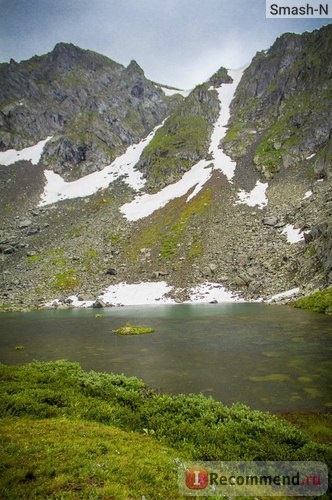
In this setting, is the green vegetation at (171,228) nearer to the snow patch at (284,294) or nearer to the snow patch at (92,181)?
the snow patch at (284,294)

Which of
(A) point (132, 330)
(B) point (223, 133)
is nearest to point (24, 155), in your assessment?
(B) point (223, 133)

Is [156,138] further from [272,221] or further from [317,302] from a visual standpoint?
[317,302]

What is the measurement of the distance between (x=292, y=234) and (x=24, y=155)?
14481 centimetres

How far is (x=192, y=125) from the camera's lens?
541 feet

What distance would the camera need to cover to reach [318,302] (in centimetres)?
4972

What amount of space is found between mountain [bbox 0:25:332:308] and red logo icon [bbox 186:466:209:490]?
5522cm

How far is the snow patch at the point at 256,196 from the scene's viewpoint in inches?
4008

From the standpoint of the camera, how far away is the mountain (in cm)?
8294

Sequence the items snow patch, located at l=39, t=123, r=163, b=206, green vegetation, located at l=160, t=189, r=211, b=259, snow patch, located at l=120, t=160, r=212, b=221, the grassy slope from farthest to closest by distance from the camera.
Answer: snow patch, located at l=39, t=123, r=163, b=206 < snow patch, located at l=120, t=160, r=212, b=221 < green vegetation, located at l=160, t=189, r=211, b=259 < the grassy slope

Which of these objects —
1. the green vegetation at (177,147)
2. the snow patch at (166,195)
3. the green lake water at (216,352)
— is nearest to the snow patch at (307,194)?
the snow patch at (166,195)

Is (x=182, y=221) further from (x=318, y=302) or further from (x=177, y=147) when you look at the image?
(x=318, y=302)

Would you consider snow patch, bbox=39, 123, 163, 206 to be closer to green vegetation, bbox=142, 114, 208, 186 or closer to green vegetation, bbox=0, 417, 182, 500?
green vegetation, bbox=142, 114, 208, 186

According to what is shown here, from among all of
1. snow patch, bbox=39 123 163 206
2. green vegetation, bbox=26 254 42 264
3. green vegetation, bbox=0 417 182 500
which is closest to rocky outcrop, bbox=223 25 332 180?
snow patch, bbox=39 123 163 206

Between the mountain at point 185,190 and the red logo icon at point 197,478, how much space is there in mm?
55216
